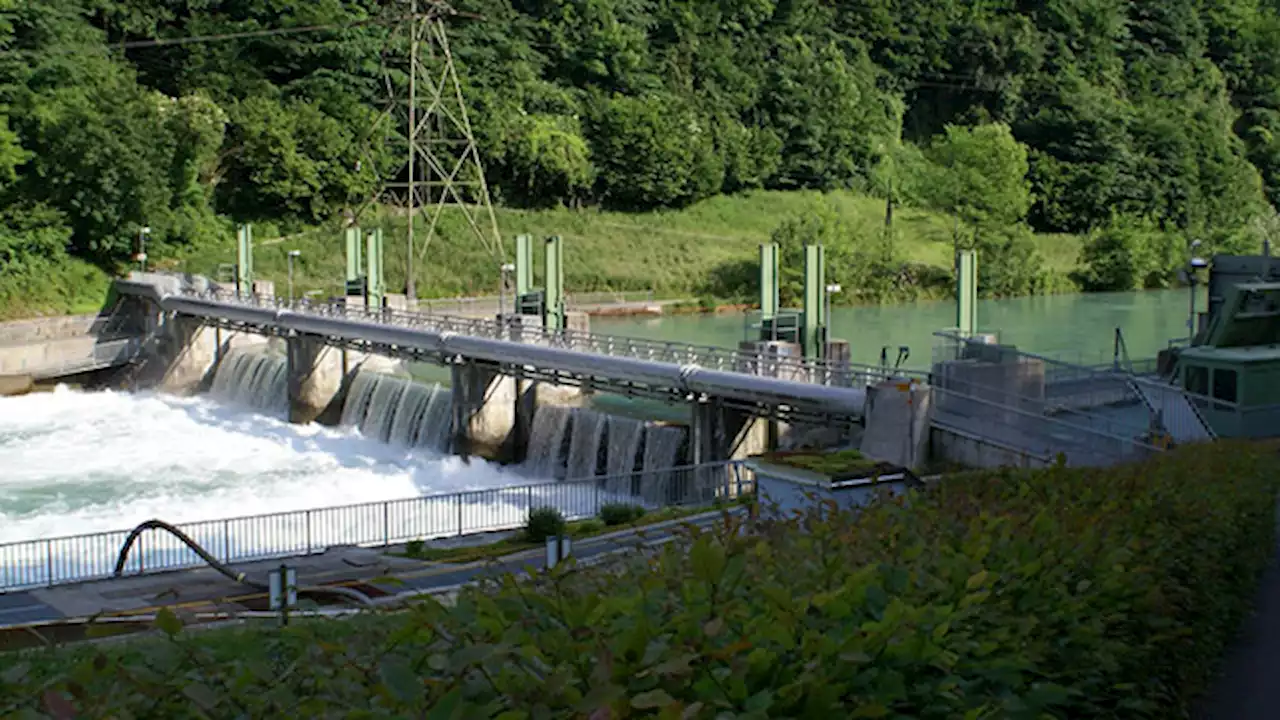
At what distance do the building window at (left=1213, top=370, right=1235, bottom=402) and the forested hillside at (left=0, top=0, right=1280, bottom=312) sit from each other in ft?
132

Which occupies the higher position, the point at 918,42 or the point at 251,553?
the point at 918,42

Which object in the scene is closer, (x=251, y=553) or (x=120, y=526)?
(x=251, y=553)

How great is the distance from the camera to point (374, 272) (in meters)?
48.2

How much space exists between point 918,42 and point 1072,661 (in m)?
114

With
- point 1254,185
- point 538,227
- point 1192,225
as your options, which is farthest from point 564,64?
point 1254,185

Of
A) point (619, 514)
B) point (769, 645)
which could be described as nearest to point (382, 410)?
point (619, 514)

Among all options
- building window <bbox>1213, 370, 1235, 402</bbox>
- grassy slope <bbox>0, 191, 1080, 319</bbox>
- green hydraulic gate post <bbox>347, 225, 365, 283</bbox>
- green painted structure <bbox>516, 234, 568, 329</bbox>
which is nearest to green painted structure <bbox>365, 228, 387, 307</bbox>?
green hydraulic gate post <bbox>347, 225, 365, 283</bbox>

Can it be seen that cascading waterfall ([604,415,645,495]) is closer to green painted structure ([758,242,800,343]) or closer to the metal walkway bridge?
the metal walkway bridge

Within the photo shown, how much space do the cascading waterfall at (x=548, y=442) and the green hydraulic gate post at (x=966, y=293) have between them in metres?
9.76

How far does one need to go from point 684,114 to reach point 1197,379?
67800 mm

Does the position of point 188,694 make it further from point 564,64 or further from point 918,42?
point 918,42

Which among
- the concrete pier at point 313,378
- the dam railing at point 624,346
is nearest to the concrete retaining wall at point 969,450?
the dam railing at point 624,346

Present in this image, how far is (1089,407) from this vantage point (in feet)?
82.9

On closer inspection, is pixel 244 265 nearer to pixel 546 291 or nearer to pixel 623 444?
pixel 546 291
